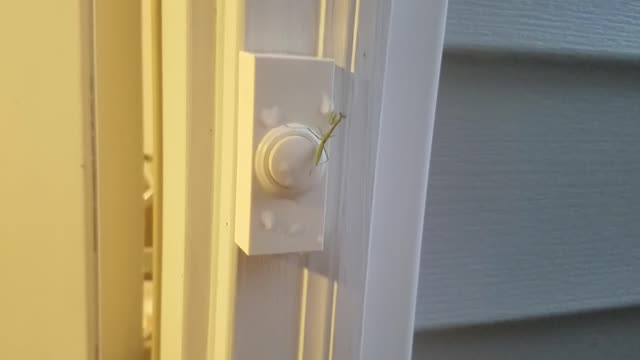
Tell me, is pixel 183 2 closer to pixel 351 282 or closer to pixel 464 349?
pixel 351 282

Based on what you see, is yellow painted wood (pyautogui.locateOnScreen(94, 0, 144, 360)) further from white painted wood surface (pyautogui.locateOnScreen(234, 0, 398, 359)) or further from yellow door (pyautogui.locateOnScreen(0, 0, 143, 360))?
white painted wood surface (pyautogui.locateOnScreen(234, 0, 398, 359))

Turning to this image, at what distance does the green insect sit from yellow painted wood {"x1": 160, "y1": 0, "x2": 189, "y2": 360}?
4.3 inches

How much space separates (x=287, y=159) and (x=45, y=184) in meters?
0.31

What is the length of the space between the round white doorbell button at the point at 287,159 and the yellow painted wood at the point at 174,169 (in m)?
0.08

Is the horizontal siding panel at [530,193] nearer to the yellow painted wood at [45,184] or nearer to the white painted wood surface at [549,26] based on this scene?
the white painted wood surface at [549,26]

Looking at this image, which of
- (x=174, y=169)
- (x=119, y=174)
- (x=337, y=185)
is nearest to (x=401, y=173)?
(x=337, y=185)

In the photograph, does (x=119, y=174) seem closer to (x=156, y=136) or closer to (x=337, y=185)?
(x=156, y=136)

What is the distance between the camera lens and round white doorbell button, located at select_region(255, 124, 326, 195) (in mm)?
403

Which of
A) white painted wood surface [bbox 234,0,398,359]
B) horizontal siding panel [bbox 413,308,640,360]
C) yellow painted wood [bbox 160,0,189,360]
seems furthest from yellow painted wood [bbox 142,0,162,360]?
horizontal siding panel [bbox 413,308,640,360]

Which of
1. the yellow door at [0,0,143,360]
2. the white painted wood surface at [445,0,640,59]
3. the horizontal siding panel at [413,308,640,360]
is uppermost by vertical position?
the white painted wood surface at [445,0,640,59]

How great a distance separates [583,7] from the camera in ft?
1.90

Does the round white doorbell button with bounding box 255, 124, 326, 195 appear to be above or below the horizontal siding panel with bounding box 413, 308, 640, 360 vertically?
above

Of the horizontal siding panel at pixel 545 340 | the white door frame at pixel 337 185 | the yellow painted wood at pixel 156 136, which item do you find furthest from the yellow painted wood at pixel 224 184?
the horizontal siding panel at pixel 545 340

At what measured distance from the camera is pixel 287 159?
405mm
